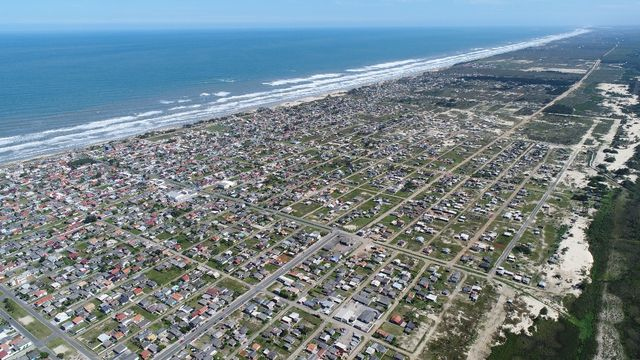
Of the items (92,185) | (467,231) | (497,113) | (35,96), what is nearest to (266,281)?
(467,231)

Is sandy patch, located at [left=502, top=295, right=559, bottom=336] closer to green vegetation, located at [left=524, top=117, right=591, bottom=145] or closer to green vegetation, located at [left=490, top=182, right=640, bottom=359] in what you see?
green vegetation, located at [left=490, top=182, right=640, bottom=359]

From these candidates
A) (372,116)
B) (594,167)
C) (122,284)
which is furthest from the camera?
(372,116)

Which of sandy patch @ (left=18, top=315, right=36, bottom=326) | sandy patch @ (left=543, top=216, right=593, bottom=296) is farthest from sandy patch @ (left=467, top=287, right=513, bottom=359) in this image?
sandy patch @ (left=18, top=315, right=36, bottom=326)

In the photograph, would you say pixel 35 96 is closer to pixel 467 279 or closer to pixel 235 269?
pixel 235 269

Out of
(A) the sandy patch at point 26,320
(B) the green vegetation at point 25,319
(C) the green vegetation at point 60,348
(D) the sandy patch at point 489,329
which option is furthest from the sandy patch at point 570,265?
(A) the sandy patch at point 26,320

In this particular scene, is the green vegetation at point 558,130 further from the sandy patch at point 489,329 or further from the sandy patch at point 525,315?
the sandy patch at point 489,329

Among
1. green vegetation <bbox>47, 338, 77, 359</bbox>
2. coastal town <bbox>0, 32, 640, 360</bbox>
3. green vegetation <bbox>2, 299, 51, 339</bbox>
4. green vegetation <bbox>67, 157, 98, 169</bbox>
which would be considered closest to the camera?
green vegetation <bbox>47, 338, 77, 359</bbox>

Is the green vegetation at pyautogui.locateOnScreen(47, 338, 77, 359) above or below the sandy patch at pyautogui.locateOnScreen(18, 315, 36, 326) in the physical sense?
below
